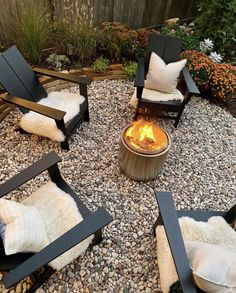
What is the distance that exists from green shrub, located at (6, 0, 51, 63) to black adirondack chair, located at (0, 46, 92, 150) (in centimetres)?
57

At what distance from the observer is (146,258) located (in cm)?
171

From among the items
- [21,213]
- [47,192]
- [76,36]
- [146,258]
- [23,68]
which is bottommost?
[146,258]

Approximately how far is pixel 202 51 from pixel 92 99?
6.34 feet

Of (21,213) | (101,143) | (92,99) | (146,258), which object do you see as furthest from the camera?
(92,99)

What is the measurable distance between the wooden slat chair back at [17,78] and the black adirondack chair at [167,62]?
1122mm

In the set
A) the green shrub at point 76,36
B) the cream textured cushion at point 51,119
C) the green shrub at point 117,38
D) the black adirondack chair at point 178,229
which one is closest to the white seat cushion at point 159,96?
the cream textured cushion at point 51,119

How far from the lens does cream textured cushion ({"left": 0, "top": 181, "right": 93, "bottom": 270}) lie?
1375mm

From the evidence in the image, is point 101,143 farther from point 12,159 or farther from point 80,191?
point 12,159

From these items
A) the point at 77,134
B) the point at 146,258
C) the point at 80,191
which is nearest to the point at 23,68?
the point at 77,134

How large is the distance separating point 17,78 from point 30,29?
0.87 meters

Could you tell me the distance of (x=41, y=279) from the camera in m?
1.41

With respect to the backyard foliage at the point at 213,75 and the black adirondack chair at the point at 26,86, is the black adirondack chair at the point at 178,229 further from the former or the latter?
the backyard foliage at the point at 213,75

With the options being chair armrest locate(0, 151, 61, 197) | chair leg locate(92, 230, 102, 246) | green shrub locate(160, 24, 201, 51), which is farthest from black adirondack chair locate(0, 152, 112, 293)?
green shrub locate(160, 24, 201, 51)

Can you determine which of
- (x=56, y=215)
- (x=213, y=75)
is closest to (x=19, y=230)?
(x=56, y=215)
